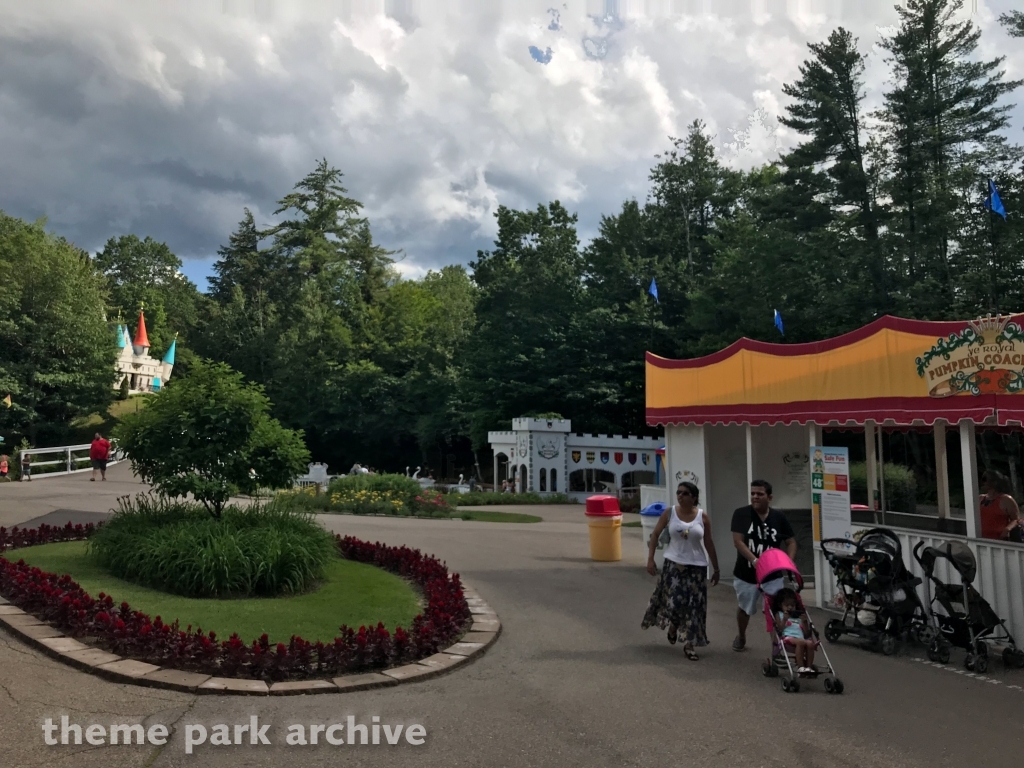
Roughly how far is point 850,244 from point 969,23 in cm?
947

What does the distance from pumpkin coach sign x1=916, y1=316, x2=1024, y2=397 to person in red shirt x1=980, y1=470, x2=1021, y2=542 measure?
1355mm

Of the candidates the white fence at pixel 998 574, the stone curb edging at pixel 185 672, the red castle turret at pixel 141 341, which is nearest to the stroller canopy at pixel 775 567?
the white fence at pixel 998 574

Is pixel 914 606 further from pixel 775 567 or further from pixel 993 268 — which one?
pixel 993 268

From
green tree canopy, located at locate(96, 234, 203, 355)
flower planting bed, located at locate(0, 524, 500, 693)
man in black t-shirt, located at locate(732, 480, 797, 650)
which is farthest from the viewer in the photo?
green tree canopy, located at locate(96, 234, 203, 355)

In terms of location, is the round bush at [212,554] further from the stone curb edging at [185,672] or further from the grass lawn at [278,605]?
the stone curb edging at [185,672]

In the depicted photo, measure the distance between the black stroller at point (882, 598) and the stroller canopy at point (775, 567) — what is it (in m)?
1.60

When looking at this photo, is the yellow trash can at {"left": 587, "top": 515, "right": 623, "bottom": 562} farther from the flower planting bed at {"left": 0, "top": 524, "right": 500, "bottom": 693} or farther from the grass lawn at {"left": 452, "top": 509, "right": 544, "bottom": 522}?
the grass lawn at {"left": 452, "top": 509, "right": 544, "bottom": 522}

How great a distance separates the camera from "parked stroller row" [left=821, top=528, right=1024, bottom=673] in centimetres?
749

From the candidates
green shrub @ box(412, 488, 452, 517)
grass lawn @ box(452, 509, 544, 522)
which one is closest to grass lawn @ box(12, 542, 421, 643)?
grass lawn @ box(452, 509, 544, 522)

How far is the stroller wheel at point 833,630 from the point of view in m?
8.41

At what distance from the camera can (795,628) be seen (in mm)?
6781

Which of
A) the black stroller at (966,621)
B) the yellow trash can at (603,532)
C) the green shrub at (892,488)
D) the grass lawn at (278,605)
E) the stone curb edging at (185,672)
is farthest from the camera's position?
the green shrub at (892,488)

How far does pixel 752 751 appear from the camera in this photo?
522cm

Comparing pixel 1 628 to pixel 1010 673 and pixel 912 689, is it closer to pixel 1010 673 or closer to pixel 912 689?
pixel 912 689
